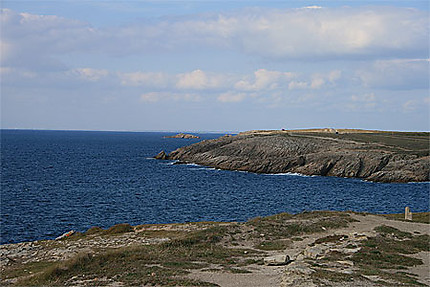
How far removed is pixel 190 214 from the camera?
57094 mm

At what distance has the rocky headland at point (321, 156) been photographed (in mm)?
101250

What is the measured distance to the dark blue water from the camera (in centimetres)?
5344

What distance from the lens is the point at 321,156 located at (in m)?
111

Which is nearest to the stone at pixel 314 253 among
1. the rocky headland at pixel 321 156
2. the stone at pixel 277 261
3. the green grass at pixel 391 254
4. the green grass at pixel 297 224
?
the green grass at pixel 391 254

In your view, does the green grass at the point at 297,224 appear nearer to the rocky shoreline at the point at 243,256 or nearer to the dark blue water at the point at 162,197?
the rocky shoreline at the point at 243,256

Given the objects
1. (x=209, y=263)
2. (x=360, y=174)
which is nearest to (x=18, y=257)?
(x=209, y=263)

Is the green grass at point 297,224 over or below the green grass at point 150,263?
below

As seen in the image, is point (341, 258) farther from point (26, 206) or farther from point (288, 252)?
point (26, 206)

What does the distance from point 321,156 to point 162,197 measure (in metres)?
56.9

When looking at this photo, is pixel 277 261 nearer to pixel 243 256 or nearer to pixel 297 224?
pixel 243 256

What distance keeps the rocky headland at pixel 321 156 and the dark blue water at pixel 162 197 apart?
6.96 metres

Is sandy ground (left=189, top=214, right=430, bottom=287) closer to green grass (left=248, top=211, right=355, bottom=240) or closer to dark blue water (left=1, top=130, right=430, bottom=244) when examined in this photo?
green grass (left=248, top=211, right=355, bottom=240)

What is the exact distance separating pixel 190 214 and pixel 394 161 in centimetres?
6973

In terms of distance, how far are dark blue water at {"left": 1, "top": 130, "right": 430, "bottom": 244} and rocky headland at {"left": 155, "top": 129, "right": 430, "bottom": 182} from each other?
6.96m
